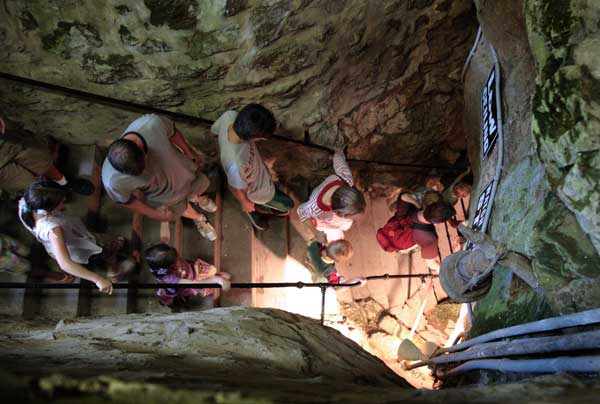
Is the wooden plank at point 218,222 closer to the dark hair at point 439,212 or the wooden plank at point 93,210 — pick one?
the wooden plank at point 93,210

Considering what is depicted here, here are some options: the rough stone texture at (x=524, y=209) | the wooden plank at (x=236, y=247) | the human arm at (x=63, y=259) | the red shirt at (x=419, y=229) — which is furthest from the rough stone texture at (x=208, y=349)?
the red shirt at (x=419, y=229)

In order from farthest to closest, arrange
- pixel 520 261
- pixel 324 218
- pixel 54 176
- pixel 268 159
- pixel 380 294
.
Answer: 1. pixel 380 294
2. pixel 268 159
3. pixel 324 218
4. pixel 54 176
5. pixel 520 261

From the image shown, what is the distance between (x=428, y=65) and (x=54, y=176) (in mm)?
4090

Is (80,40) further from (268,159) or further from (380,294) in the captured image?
(380,294)

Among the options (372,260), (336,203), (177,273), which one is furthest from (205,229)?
(372,260)

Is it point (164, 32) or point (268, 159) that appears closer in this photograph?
point (164, 32)

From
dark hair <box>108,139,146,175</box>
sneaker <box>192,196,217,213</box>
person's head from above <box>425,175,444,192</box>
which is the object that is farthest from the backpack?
dark hair <box>108,139,146,175</box>

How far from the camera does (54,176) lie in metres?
4.25

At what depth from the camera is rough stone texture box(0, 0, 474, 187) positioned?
361 cm

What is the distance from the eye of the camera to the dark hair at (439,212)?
445 cm

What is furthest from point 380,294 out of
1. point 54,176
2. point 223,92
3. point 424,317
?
point 54,176

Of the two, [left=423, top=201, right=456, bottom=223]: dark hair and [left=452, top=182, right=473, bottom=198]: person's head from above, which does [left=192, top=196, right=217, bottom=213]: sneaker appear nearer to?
[left=423, top=201, right=456, bottom=223]: dark hair

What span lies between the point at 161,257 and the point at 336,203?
1709mm

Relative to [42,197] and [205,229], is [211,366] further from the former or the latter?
[205,229]
